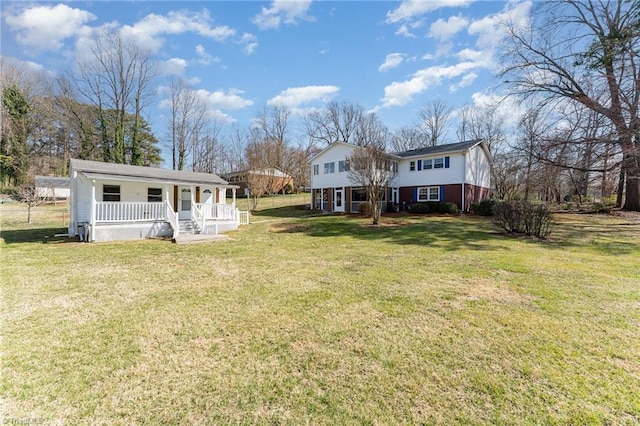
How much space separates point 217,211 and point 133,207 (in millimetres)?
3866

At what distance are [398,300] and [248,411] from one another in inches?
132

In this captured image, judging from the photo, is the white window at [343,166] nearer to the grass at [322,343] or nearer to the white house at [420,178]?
the white house at [420,178]

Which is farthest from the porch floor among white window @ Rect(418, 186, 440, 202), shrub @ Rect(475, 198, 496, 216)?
shrub @ Rect(475, 198, 496, 216)

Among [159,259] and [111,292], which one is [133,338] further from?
[159,259]

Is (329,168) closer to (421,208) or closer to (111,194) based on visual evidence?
(421,208)

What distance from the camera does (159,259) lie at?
27.8 ft

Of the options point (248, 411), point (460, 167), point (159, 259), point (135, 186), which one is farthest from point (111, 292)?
point (460, 167)

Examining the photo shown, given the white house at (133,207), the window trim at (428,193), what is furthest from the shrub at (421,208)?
the white house at (133,207)

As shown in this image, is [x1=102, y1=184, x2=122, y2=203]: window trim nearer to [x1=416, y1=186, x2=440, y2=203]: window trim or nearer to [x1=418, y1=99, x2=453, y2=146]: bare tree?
[x1=416, y1=186, x2=440, y2=203]: window trim

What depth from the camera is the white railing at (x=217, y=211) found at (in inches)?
567

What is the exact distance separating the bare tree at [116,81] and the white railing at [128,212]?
74.7 ft

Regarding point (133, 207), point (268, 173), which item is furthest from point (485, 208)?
point (268, 173)

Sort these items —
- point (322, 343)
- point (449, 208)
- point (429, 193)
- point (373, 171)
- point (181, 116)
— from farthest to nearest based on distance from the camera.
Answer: point (181, 116) → point (429, 193) → point (449, 208) → point (373, 171) → point (322, 343)

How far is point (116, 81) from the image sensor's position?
95.7 feet
